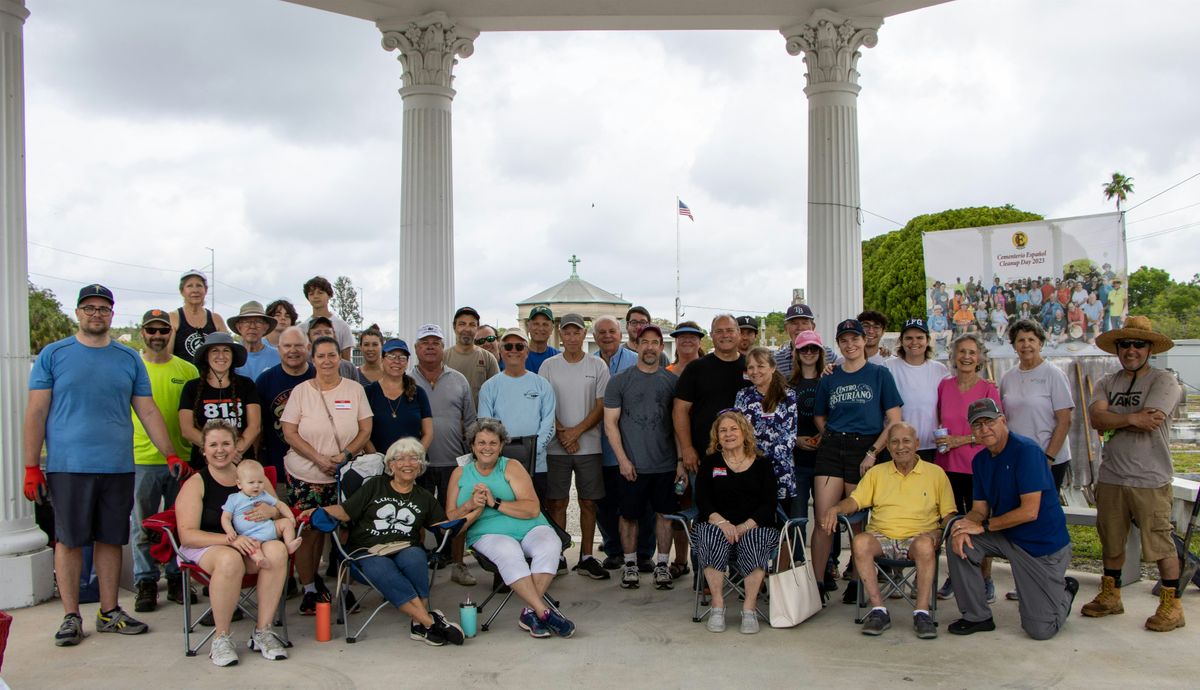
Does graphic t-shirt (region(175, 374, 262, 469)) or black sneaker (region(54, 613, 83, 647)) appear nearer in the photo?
black sneaker (region(54, 613, 83, 647))

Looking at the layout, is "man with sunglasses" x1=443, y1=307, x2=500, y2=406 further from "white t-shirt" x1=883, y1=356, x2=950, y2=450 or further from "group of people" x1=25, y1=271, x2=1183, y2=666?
"white t-shirt" x1=883, y1=356, x2=950, y2=450

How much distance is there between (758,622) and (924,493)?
1.20 meters

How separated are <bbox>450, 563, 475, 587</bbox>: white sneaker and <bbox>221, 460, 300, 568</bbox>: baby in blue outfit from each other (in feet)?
5.03

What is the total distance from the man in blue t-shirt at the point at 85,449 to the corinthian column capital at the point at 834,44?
5.71 m

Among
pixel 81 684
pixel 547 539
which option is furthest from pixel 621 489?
pixel 81 684

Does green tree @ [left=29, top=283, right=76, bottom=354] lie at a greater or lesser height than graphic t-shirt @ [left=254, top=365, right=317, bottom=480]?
greater

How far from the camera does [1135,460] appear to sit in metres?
5.18

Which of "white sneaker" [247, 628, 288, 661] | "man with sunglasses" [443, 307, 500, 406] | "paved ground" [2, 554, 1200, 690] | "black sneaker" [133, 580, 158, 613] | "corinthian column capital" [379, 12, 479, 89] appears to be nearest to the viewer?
"paved ground" [2, 554, 1200, 690]

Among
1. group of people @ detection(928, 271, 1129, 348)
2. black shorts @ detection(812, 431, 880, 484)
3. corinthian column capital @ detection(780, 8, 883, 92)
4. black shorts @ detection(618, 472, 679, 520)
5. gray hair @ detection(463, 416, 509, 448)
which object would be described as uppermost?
corinthian column capital @ detection(780, 8, 883, 92)

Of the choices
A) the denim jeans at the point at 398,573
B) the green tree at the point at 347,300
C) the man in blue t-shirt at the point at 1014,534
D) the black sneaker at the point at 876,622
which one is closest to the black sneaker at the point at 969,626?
the man in blue t-shirt at the point at 1014,534

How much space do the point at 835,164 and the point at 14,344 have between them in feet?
20.4

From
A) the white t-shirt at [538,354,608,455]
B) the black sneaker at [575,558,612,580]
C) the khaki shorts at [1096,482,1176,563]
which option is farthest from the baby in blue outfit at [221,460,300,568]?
the khaki shorts at [1096,482,1176,563]

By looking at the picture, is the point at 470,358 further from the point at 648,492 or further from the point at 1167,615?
the point at 1167,615

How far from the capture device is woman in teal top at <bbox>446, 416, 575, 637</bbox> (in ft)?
15.9
